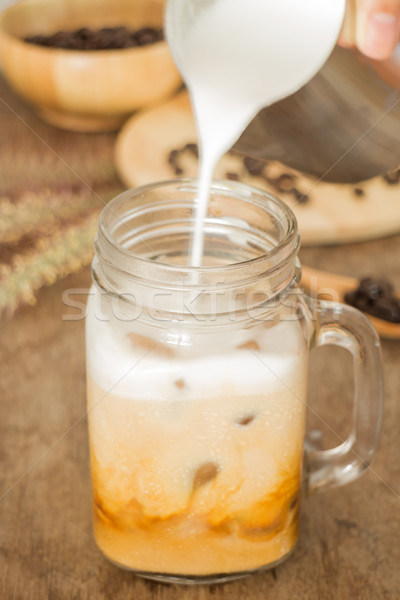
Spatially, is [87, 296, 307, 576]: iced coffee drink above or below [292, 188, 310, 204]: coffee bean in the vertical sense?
above

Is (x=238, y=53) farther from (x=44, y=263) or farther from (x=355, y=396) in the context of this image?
(x=44, y=263)

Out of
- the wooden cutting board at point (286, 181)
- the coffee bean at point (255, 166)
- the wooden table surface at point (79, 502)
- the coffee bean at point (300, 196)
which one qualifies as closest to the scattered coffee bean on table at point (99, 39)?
the wooden cutting board at point (286, 181)

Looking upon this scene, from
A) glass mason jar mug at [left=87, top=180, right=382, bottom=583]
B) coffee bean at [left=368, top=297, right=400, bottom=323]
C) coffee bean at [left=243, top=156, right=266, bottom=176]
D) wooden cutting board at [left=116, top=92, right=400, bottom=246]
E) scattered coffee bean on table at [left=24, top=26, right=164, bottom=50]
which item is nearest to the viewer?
glass mason jar mug at [left=87, top=180, right=382, bottom=583]

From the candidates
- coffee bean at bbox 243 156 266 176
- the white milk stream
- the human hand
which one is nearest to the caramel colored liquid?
the white milk stream

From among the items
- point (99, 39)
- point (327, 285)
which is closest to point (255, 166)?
point (327, 285)

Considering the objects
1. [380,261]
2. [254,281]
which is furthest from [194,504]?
[380,261]

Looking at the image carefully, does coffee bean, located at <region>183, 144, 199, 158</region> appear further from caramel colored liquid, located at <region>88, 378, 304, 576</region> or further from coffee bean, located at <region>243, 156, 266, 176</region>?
caramel colored liquid, located at <region>88, 378, 304, 576</region>

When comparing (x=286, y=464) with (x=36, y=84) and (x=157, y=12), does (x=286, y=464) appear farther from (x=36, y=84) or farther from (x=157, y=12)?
(x=157, y=12)

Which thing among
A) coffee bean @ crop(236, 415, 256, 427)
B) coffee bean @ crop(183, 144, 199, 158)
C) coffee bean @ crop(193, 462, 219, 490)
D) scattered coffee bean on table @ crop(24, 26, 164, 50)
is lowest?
coffee bean @ crop(183, 144, 199, 158)
